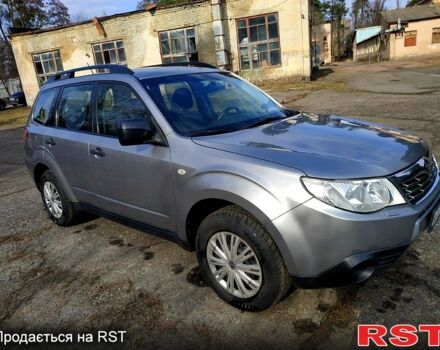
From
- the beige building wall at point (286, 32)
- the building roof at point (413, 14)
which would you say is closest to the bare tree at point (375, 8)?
the building roof at point (413, 14)

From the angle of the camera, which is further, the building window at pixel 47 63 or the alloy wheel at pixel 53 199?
the building window at pixel 47 63

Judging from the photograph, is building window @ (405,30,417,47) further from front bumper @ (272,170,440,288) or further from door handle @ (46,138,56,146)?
front bumper @ (272,170,440,288)

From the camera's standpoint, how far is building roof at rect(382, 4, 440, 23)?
35125 mm

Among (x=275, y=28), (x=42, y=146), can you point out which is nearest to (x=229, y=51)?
(x=275, y=28)

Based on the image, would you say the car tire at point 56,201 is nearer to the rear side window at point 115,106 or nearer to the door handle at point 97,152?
the door handle at point 97,152

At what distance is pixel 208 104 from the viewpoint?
11.1 ft

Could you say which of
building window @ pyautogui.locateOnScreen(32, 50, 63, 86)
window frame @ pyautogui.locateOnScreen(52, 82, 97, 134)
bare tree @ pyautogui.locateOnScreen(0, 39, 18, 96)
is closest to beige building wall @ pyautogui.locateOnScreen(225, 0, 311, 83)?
building window @ pyautogui.locateOnScreen(32, 50, 63, 86)

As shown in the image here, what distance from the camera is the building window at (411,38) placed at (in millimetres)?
35156

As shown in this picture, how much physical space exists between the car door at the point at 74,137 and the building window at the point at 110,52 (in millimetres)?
19612

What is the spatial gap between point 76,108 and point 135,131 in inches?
57.2

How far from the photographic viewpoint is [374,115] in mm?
9602

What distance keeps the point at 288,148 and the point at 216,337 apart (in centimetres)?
136

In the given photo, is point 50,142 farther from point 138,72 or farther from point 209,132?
point 209,132

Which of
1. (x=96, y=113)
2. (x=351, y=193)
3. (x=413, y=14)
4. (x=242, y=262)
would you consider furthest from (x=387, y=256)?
(x=413, y=14)
